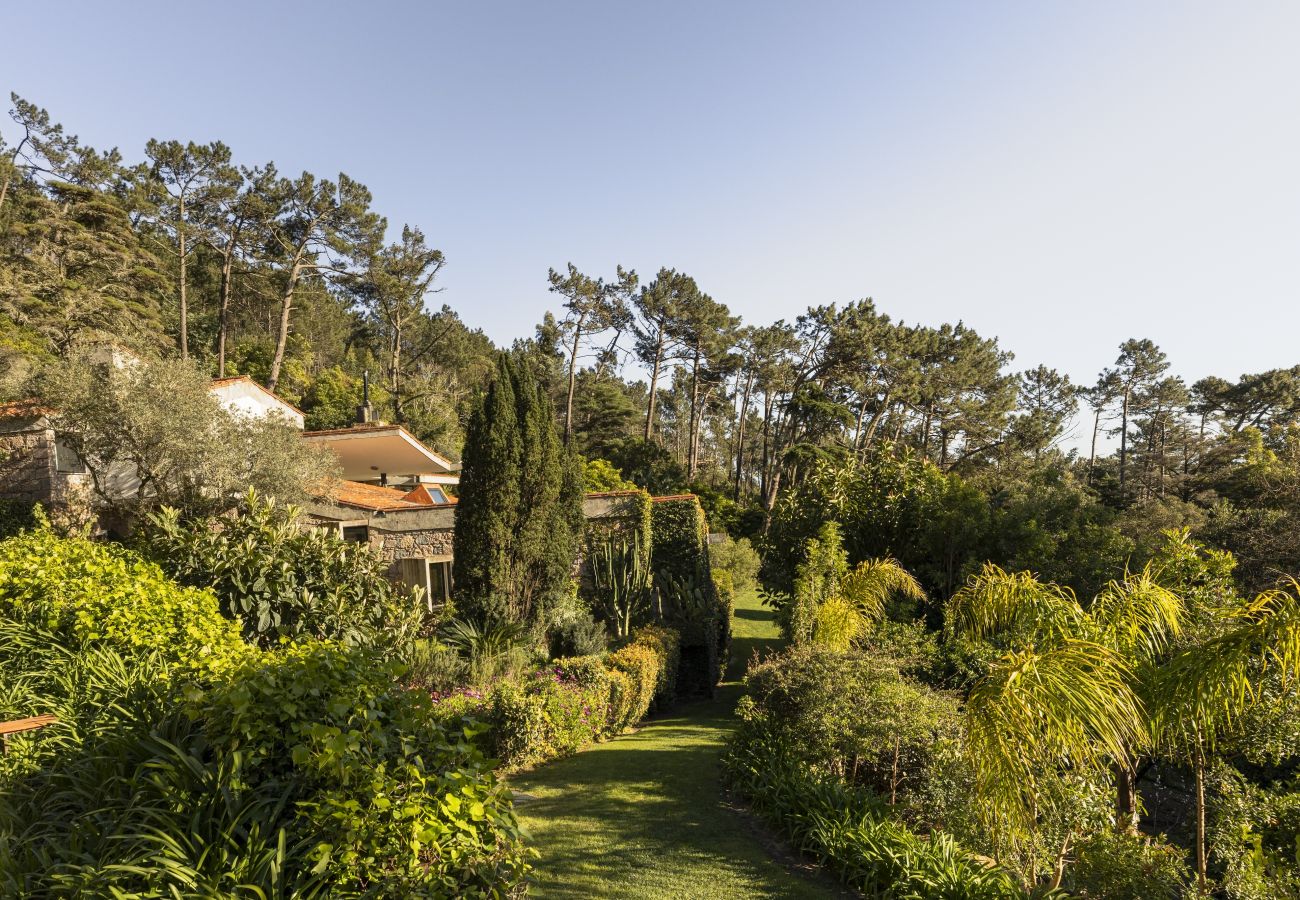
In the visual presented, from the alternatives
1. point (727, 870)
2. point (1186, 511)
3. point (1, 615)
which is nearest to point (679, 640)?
point (727, 870)

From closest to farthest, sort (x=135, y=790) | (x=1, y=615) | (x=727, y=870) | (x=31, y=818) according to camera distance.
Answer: (x=135, y=790) → (x=31, y=818) → (x=727, y=870) → (x=1, y=615)

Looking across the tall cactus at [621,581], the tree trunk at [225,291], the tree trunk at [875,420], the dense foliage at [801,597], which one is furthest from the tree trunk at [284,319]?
the tree trunk at [875,420]

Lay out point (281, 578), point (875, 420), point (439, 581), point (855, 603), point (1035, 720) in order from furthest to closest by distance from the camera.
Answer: point (875, 420)
point (439, 581)
point (855, 603)
point (281, 578)
point (1035, 720)

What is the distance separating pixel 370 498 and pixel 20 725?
34.4 feet

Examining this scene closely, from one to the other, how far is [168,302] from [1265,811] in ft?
134

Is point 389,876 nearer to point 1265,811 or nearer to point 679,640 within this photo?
point 1265,811

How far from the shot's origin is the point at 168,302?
3256 centimetres

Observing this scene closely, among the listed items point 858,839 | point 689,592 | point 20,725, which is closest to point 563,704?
point 858,839

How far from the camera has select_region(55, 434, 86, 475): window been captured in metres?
11.7

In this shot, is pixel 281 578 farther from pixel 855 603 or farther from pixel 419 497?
pixel 855 603

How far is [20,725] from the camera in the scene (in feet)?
13.8

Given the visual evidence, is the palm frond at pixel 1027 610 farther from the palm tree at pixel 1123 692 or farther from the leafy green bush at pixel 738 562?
the leafy green bush at pixel 738 562

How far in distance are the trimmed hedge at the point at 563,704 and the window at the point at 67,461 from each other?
350 inches

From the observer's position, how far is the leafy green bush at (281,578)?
8.66 metres
